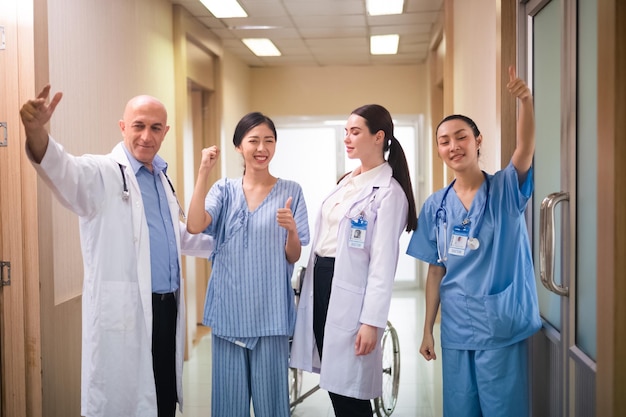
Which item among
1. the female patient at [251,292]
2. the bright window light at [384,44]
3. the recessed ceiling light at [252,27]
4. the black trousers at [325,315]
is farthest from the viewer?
the bright window light at [384,44]

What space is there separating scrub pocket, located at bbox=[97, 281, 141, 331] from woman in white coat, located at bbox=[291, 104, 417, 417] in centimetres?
65

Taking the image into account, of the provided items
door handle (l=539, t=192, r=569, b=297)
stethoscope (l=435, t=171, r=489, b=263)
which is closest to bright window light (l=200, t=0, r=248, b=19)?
stethoscope (l=435, t=171, r=489, b=263)

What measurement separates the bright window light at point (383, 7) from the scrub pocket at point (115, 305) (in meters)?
3.81

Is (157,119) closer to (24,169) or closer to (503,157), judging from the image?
(24,169)

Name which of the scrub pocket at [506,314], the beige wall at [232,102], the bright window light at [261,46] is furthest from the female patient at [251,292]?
the bright window light at [261,46]

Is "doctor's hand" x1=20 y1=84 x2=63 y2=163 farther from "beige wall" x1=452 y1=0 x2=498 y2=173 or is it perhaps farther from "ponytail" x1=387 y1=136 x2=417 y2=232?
"beige wall" x1=452 y1=0 x2=498 y2=173

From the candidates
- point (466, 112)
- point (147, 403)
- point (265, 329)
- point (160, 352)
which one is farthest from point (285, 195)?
point (466, 112)

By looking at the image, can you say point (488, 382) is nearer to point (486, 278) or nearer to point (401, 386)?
point (486, 278)

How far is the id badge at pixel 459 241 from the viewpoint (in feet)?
6.86

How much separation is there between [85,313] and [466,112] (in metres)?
2.86

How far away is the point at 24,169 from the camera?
2.69m

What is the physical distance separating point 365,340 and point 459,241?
0.48 meters

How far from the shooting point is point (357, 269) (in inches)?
88.5

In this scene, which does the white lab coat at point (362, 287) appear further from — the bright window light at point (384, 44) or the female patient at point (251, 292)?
the bright window light at point (384, 44)
